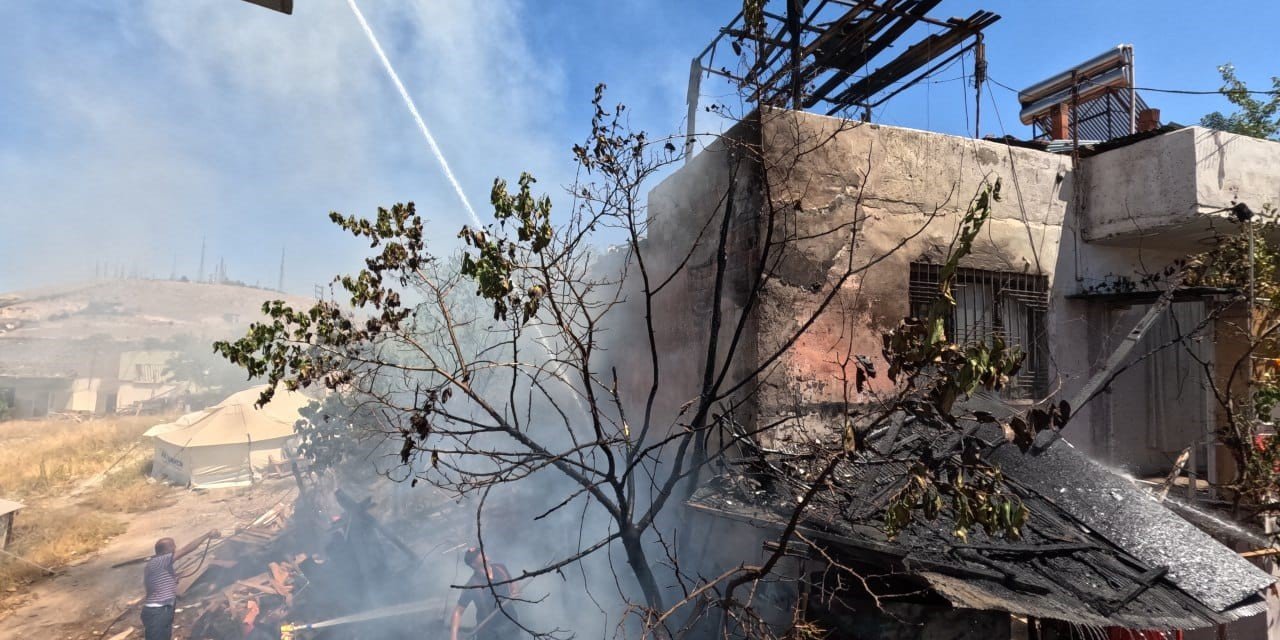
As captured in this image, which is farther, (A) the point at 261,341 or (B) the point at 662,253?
(B) the point at 662,253

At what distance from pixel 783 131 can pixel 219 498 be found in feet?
66.8


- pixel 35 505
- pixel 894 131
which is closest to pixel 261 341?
pixel 894 131

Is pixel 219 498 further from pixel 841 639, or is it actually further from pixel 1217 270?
pixel 1217 270

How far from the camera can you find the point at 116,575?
12242 millimetres

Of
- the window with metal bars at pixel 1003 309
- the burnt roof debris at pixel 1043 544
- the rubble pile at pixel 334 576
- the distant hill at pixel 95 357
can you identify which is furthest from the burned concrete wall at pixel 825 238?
the distant hill at pixel 95 357

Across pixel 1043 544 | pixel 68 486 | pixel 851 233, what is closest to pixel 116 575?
pixel 68 486

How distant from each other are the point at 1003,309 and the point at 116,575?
659 inches

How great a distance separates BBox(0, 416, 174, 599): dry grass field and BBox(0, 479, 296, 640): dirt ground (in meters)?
0.55

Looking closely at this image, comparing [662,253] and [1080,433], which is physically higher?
[662,253]

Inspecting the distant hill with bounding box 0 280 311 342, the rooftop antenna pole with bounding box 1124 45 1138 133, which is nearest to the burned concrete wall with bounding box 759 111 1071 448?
the rooftop antenna pole with bounding box 1124 45 1138 133

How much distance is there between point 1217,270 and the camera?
6.16 metres

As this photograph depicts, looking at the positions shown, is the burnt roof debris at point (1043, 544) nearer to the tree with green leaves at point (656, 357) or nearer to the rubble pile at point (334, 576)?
the tree with green leaves at point (656, 357)

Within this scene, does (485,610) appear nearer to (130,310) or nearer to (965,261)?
(965,261)

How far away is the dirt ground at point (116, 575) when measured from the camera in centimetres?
1014
